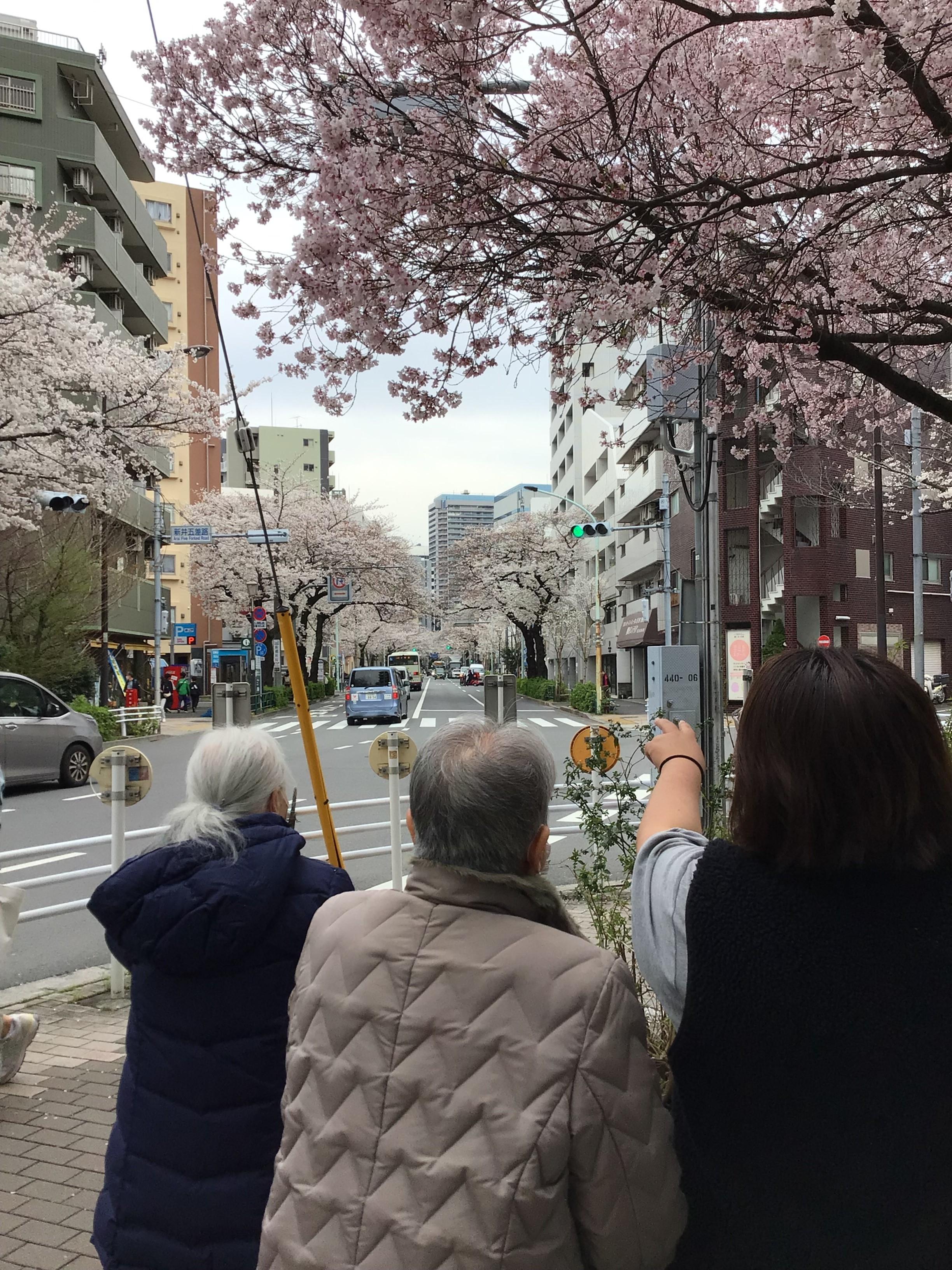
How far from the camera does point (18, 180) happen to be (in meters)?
32.3

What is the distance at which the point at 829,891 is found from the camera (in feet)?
4.23

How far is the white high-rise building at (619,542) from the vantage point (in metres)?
47.4

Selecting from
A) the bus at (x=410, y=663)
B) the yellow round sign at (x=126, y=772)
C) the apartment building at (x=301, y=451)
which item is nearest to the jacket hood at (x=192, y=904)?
the yellow round sign at (x=126, y=772)

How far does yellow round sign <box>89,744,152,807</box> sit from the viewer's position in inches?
200

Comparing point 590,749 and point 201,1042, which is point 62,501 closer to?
point 590,749

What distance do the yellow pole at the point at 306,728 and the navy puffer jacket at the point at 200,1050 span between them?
2.81 feet

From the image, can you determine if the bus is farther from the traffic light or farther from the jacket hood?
the jacket hood

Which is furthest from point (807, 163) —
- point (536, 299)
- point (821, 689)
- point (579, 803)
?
point (821, 689)

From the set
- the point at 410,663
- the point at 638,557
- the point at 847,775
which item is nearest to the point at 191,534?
the point at 847,775

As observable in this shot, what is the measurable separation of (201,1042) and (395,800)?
4.27 metres

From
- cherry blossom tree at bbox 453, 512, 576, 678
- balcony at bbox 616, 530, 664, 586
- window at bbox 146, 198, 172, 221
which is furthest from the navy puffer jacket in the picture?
window at bbox 146, 198, 172, 221

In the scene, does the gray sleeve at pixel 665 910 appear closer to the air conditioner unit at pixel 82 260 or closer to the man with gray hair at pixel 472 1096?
the man with gray hair at pixel 472 1096

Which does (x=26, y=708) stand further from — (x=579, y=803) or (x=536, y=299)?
(x=579, y=803)

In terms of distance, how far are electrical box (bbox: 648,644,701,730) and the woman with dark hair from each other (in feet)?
13.5
